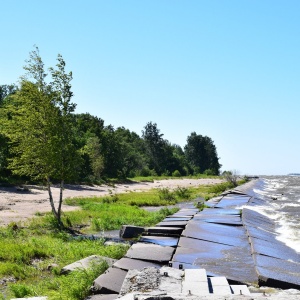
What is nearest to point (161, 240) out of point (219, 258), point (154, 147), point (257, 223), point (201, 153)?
point (219, 258)

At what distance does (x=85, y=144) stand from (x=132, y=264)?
42.4m

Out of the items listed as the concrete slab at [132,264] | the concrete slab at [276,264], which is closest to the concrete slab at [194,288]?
the concrete slab at [132,264]

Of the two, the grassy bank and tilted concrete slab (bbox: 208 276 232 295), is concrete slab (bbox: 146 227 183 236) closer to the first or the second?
the grassy bank

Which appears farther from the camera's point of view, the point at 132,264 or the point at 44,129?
the point at 44,129

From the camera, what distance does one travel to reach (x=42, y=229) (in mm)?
14250

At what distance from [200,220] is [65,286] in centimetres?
731

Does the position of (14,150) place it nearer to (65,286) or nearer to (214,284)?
(65,286)

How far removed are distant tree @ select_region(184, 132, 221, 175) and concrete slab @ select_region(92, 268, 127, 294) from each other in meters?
106

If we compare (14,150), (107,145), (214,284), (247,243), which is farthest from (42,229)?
(107,145)

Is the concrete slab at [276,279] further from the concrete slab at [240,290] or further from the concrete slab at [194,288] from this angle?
the concrete slab at [194,288]

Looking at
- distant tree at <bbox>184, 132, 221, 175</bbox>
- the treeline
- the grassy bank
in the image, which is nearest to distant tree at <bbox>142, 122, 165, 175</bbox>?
the treeline

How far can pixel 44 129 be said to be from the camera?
1527cm

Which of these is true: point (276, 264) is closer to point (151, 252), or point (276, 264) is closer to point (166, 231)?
point (151, 252)

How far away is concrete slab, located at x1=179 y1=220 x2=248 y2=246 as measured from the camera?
1006 cm
